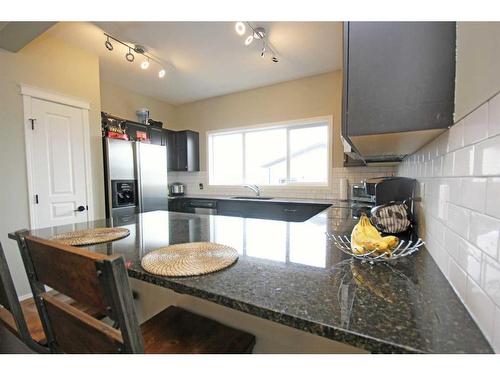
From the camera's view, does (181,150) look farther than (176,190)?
No

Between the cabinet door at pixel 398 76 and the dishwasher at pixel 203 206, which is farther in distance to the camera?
the dishwasher at pixel 203 206

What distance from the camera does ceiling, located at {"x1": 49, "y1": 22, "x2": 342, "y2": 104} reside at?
7.22 feet

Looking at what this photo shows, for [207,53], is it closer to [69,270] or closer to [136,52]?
[136,52]

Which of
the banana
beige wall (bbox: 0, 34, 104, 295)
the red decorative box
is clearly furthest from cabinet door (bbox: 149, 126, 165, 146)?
the banana

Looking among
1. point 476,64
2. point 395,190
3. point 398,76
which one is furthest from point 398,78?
point 395,190

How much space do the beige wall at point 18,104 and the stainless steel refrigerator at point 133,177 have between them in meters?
0.73

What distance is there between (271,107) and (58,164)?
9.30ft

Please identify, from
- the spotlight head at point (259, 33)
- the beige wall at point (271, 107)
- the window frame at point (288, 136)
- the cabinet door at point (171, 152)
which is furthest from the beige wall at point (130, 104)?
the spotlight head at point (259, 33)

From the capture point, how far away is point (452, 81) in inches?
26.2

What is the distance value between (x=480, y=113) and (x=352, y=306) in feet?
1.66

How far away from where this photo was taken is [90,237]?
1.14 m

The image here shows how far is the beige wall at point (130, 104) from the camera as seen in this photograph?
3418mm

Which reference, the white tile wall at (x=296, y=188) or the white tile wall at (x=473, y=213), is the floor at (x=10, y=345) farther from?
the white tile wall at (x=296, y=188)
